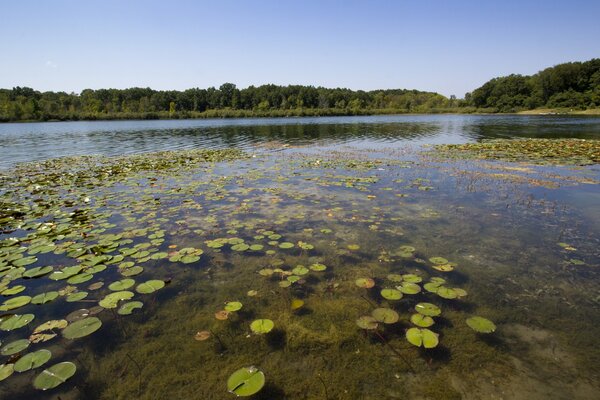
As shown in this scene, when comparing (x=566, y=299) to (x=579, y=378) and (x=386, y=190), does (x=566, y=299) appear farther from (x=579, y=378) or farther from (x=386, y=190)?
(x=386, y=190)

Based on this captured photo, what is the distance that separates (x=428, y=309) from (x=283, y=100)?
128145 mm

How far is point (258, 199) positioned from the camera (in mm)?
9031

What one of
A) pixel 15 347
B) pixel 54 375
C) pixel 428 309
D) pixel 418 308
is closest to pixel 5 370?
pixel 15 347

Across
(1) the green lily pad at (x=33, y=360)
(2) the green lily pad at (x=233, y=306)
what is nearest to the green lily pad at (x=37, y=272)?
(1) the green lily pad at (x=33, y=360)

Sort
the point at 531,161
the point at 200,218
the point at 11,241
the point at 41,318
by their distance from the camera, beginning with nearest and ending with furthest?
1. the point at 41,318
2. the point at 11,241
3. the point at 200,218
4. the point at 531,161

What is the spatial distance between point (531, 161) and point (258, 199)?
13670mm

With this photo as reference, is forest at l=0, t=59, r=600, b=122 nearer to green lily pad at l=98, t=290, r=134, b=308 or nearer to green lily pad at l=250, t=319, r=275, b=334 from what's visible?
green lily pad at l=98, t=290, r=134, b=308

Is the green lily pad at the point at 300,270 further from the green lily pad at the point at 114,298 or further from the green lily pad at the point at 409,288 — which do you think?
the green lily pad at the point at 114,298

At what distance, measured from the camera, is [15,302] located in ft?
13.4

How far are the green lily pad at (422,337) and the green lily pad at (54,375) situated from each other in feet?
11.1

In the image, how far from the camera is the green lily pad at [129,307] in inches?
153

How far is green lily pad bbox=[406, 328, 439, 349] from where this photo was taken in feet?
10.6

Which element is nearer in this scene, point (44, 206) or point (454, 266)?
point (454, 266)

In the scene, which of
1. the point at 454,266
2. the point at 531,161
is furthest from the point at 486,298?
the point at 531,161
